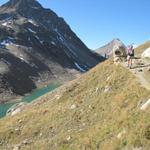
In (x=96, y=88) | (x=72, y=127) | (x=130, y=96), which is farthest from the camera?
(x=96, y=88)

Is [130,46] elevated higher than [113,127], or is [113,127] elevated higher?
[130,46]

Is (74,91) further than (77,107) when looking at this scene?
Yes

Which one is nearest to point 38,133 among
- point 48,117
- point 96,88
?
point 48,117

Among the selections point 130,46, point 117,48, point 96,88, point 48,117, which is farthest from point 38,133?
point 117,48

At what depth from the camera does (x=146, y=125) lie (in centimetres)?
2422

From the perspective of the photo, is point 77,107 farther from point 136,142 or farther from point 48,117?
point 136,142

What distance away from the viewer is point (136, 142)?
23.4 metres

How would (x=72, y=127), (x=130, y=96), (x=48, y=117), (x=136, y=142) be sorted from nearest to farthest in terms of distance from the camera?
(x=136, y=142) < (x=130, y=96) < (x=72, y=127) < (x=48, y=117)

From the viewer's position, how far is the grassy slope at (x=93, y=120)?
25.8m

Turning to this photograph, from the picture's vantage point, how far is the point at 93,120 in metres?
35.3

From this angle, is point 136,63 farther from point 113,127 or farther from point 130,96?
point 113,127

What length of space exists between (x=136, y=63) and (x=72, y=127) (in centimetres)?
1528

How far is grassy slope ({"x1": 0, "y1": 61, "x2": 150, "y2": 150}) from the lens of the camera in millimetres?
25812

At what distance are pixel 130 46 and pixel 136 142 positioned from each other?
24335mm
